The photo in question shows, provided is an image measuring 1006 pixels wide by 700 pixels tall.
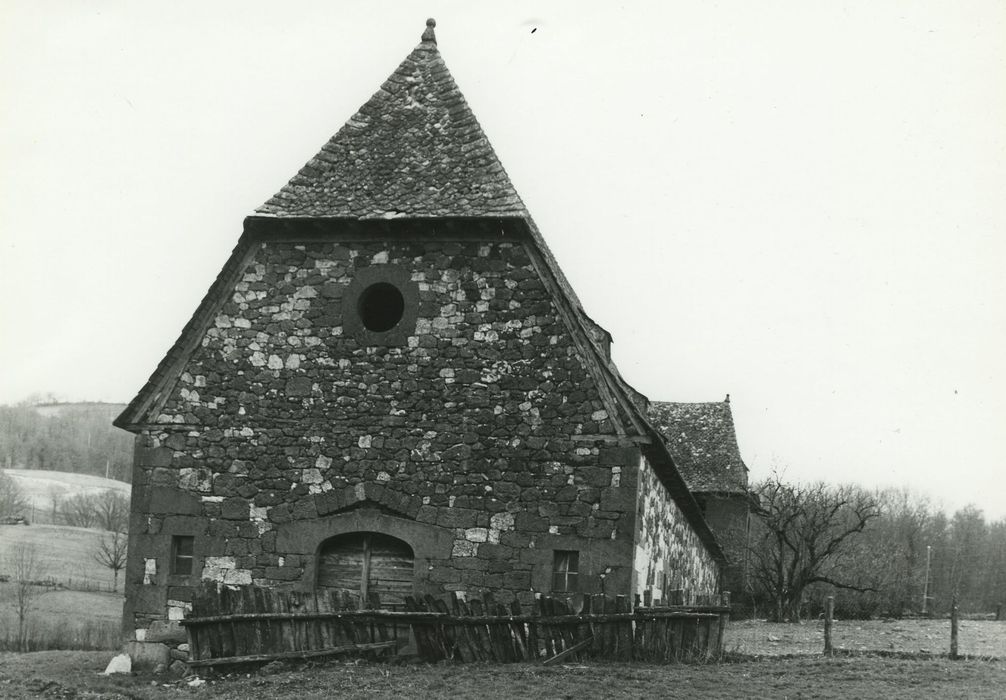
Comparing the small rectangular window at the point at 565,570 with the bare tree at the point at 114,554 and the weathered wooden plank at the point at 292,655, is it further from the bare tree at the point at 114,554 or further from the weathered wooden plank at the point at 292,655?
the bare tree at the point at 114,554

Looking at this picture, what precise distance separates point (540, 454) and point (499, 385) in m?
1.13

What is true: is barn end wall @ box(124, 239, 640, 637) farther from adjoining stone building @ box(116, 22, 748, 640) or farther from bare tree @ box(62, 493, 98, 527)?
bare tree @ box(62, 493, 98, 527)

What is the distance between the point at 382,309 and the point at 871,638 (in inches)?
631

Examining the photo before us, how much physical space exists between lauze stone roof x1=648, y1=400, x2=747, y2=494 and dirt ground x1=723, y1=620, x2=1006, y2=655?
6.05 m

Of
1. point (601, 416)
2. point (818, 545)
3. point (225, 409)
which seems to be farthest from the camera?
point (818, 545)

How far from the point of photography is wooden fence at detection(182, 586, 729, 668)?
12.6 meters

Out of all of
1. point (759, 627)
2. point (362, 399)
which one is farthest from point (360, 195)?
point (759, 627)

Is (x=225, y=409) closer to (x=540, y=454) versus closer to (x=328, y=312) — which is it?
(x=328, y=312)

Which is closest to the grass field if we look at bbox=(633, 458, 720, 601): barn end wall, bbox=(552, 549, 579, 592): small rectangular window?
bbox=(633, 458, 720, 601): barn end wall

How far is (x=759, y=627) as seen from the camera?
3053 cm

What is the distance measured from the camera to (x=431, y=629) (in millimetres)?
12734

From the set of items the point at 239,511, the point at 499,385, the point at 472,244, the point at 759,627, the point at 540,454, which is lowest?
the point at 759,627

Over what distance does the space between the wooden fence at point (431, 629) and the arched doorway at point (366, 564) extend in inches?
55.5

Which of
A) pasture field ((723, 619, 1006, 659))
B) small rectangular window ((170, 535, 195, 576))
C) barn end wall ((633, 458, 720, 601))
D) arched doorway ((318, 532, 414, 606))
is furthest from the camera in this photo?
pasture field ((723, 619, 1006, 659))
